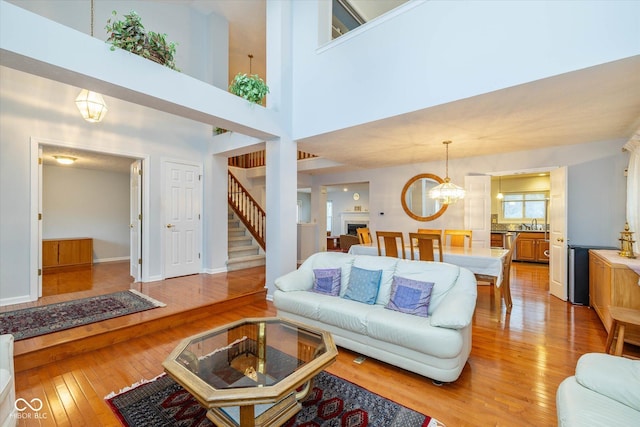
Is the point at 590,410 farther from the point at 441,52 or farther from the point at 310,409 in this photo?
the point at 441,52

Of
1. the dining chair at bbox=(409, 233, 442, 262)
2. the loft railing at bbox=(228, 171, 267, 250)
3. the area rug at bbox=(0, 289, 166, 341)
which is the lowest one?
the area rug at bbox=(0, 289, 166, 341)

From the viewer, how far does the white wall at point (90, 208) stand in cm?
615

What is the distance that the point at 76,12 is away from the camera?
13.5 feet

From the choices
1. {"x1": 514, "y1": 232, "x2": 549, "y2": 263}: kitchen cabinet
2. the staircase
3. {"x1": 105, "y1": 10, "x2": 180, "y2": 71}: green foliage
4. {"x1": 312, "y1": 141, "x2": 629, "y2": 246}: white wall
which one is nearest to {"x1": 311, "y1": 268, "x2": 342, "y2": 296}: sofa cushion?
{"x1": 105, "y1": 10, "x2": 180, "y2": 71}: green foliage

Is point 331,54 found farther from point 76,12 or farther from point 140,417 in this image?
point 140,417

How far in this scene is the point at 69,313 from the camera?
3180 mm

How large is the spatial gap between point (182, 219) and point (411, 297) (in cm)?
441

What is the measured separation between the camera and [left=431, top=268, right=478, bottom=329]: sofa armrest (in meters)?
2.06

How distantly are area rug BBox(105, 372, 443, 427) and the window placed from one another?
8750mm

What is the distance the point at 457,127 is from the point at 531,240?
18.6 feet

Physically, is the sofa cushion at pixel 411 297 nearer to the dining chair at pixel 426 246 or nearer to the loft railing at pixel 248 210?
the dining chair at pixel 426 246

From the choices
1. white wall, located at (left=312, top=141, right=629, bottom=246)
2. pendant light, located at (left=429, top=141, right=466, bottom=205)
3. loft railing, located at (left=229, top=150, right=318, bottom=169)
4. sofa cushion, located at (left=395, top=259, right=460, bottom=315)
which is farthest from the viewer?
loft railing, located at (left=229, top=150, right=318, bottom=169)

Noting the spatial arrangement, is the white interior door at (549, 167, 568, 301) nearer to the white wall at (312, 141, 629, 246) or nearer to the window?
the white wall at (312, 141, 629, 246)

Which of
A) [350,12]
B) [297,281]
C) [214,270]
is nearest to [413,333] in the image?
[297,281]
